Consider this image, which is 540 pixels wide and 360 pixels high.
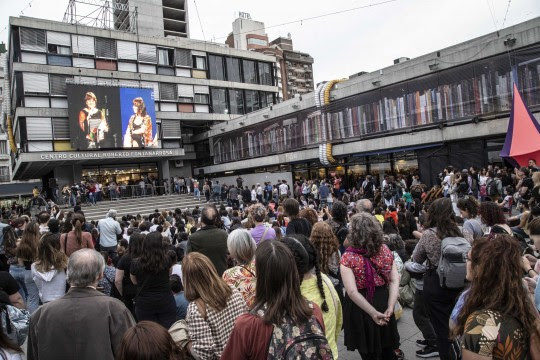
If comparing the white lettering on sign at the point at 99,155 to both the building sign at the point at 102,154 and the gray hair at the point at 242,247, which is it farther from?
the gray hair at the point at 242,247

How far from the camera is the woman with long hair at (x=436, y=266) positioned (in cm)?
376

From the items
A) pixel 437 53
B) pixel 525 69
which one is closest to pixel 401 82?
pixel 437 53

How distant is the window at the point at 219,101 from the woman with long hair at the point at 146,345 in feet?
115

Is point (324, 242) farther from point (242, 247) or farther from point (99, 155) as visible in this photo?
point (99, 155)

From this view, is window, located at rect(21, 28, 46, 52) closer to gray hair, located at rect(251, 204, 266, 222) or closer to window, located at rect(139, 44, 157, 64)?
window, located at rect(139, 44, 157, 64)

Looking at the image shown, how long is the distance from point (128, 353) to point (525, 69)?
1832 cm

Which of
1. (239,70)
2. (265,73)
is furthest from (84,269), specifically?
(265,73)

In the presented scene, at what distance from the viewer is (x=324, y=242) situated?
4207mm

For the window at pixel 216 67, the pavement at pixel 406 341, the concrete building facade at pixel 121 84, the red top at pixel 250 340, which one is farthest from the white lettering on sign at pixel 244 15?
the red top at pixel 250 340

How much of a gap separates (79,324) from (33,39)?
3082cm

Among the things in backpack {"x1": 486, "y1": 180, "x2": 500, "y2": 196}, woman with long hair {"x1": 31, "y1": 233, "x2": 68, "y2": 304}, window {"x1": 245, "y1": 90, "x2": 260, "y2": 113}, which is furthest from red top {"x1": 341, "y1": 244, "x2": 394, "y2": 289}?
window {"x1": 245, "y1": 90, "x2": 260, "y2": 113}

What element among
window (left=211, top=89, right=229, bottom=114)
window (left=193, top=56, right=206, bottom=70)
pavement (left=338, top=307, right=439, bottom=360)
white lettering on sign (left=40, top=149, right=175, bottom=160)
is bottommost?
pavement (left=338, top=307, right=439, bottom=360)

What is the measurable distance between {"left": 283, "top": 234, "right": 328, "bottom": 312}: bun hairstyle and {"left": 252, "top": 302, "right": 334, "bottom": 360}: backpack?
664 millimetres

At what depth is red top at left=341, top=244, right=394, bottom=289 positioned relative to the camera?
3.50 m
